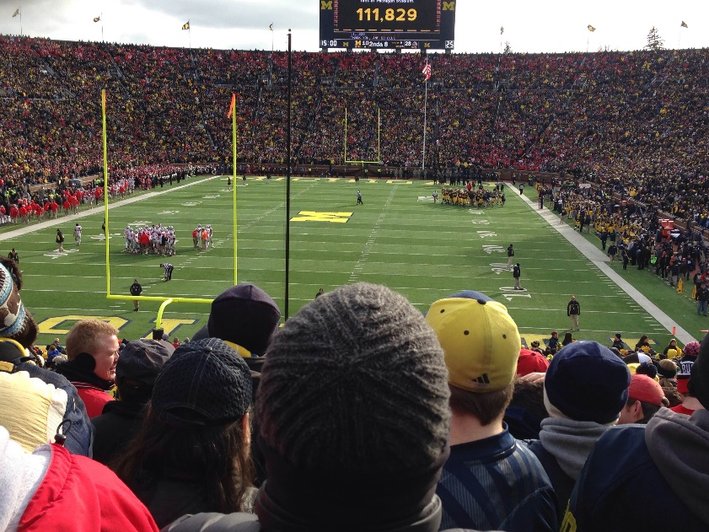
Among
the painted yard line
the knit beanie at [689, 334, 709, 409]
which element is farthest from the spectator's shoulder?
the painted yard line

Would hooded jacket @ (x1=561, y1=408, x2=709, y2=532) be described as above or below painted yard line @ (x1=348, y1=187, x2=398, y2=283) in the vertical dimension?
above

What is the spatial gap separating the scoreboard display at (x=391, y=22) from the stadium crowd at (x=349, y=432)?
2113 inches

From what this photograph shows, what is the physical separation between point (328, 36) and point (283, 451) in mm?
56784

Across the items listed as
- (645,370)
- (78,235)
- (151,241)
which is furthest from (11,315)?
(78,235)

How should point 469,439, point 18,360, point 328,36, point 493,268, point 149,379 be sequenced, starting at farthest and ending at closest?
point 328,36, point 493,268, point 149,379, point 18,360, point 469,439

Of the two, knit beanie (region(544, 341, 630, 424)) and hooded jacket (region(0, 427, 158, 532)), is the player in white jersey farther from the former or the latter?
hooded jacket (region(0, 427, 158, 532))

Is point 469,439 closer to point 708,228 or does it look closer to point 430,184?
point 708,228

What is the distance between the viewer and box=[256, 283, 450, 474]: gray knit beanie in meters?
1.26

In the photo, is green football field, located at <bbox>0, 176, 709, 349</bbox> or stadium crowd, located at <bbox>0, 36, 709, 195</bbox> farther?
stadium crowd, located at <bbox>0, 36, 709, 195</bbox>

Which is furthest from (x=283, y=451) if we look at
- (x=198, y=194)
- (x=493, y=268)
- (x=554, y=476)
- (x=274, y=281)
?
(x=198, y=194)

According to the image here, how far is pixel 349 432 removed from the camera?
1256mm

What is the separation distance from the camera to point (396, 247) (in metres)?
26.3

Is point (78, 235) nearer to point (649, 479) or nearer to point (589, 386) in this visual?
point (589, 386)

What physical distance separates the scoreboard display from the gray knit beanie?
55.6 metres
